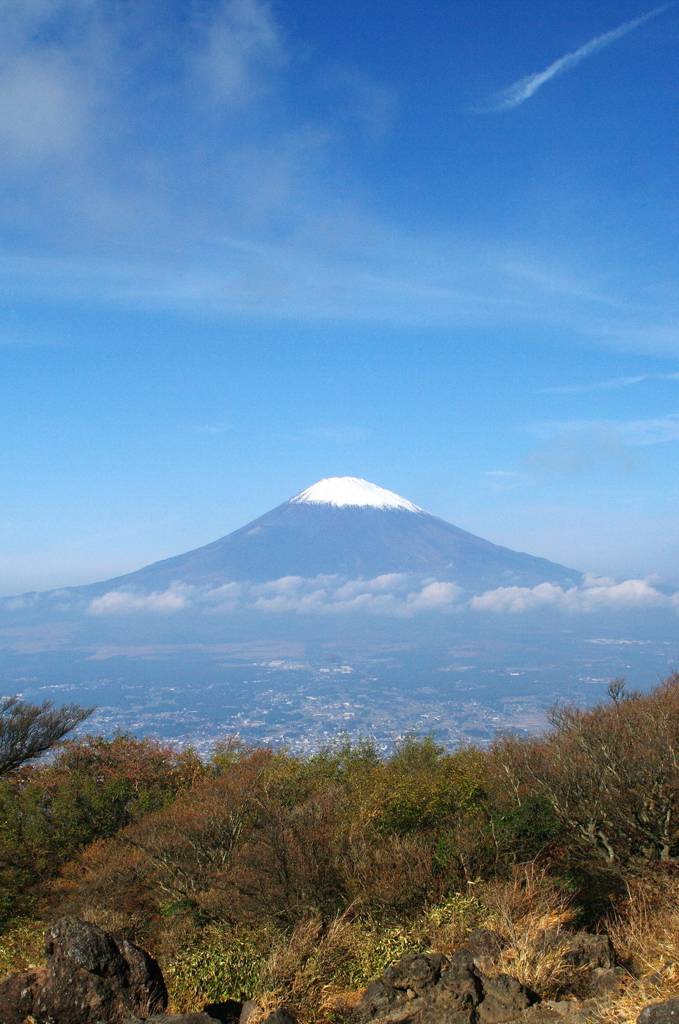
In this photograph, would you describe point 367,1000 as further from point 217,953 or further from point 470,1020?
point 217,953

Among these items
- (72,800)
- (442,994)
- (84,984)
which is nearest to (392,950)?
(442,994)

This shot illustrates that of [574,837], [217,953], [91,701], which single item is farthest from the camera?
[91,701]

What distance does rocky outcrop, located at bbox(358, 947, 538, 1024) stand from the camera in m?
8.76

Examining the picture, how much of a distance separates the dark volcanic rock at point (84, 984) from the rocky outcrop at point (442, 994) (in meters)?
3.23

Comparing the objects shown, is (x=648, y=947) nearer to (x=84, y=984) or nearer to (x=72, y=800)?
(x=84, y=984)

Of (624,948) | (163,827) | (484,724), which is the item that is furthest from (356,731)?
(624,948)

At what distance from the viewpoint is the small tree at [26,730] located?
22250 mm

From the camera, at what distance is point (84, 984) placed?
924 cm

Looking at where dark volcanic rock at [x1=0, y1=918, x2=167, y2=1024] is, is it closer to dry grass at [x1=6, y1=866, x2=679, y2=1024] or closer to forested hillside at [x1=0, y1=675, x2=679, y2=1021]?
dry grass at [x1=6, y1=866, x2=679, y2=1024]

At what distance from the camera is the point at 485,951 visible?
9828 millimetres

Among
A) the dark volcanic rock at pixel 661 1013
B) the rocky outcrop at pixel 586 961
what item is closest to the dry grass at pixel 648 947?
the rocky outcrop at pixel 586 961

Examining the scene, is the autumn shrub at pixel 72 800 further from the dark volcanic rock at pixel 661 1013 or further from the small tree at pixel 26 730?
the dark volcanic rock at pixel 661 1013

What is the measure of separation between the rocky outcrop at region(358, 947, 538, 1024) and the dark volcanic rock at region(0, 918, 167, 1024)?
3230mm

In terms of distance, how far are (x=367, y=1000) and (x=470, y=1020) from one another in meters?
1.54
